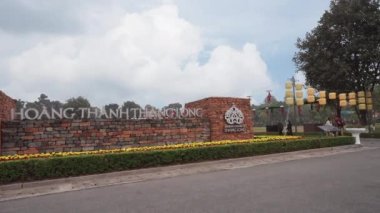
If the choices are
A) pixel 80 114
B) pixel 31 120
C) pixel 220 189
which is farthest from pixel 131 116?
pixel 220 189

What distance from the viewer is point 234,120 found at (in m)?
19.4

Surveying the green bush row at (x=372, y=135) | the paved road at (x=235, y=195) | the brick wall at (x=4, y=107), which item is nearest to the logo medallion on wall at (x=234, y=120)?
the paved road at (x=235, y=195)

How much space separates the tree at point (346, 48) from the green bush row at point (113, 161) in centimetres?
1778

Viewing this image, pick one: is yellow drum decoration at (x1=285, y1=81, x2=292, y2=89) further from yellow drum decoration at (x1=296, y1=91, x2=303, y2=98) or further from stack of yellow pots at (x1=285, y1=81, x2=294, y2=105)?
yellow drum decoration at (x1=296, y1=91, x2=303, y2=98)

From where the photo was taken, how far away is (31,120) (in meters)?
14.4

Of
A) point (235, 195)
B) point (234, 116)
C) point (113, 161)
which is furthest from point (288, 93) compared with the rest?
point (235, 195)

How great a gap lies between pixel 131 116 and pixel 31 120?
4.27 m

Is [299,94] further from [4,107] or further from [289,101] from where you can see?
[4,107]

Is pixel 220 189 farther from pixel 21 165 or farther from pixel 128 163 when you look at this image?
pixel 21 165

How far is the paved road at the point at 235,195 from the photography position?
22.1 ft

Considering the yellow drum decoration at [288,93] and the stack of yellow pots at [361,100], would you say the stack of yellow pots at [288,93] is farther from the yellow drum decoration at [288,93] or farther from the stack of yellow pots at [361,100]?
the stack of yellow pots at [361,100]

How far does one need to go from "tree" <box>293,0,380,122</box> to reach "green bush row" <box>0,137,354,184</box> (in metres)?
17.8

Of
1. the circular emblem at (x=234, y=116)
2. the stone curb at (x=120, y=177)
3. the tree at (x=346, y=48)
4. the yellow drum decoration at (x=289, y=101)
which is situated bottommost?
the stone curb at (x=120, y=177)

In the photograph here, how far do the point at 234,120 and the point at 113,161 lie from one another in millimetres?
8822
